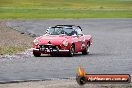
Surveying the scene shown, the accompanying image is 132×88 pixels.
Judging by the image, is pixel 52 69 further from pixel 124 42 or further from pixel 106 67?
pixel 124 42

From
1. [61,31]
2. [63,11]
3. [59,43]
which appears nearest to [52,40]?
[59,43]

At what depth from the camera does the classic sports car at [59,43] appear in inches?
1029

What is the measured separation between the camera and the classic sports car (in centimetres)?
2614

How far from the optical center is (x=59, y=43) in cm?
2620

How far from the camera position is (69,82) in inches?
607

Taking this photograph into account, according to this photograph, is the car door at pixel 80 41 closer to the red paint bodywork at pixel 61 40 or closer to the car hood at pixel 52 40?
the red paint bodywork at pixel 61 40

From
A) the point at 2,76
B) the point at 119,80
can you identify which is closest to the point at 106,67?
the point at 2,76

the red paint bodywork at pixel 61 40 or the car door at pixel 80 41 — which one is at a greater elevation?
the red paint bodywork at pixel 61 40

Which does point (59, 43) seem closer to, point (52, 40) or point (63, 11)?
point (52, 40)

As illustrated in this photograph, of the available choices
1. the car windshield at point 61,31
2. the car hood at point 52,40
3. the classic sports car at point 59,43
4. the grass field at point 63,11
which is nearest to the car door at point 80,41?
the classic sports car at point 59,43

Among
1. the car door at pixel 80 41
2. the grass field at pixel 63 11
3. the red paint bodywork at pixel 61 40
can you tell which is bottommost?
the grass field at pixel 63 11

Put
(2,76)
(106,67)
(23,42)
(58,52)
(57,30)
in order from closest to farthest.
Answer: (2,76)
(106,67)
(58,52)
(57,30)
(23,42)

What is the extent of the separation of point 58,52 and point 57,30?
2039 mm

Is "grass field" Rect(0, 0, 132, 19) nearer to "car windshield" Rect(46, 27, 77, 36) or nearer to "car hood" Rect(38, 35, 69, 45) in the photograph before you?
"car windshield" Rect(46, 27, 77, 36)
